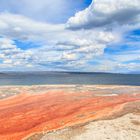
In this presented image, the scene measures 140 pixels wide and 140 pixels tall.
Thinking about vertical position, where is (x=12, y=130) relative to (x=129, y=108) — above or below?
below

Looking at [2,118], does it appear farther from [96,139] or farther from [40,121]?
[96,139]

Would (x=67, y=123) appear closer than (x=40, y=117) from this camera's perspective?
Yes

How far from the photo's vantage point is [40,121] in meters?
36.4

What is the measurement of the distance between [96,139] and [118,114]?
11.1m

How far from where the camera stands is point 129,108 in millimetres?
38875

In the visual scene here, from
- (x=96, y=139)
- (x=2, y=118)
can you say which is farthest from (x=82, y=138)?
(x=2, y=118)

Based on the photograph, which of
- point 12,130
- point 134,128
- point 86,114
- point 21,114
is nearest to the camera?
point 134,128

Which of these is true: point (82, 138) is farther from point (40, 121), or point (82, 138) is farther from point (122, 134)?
point (40, 121)

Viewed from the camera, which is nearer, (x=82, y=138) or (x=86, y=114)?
(x=82, y=138)

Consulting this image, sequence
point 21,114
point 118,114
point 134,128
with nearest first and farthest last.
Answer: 1. point 134,128
2. point 118,114
3. point 21,114

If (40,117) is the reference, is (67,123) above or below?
above

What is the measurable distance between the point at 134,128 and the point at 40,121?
1462cm

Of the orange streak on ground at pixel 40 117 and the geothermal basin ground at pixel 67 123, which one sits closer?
the geothermal basin ground at pixel 67 123

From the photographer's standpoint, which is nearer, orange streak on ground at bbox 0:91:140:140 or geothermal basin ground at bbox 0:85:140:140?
geothermal basin ground at bbox 0:85:140:140
